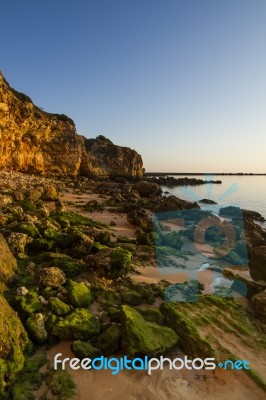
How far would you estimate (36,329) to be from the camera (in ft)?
A: 17.8

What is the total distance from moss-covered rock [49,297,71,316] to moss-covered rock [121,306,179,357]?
1277mm

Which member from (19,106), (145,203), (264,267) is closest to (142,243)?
(264,267)

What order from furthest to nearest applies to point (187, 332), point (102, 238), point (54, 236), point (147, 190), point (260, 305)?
point (147, 190), point (102, 238), point (54, 236), point (260, 305), point (187, 332)

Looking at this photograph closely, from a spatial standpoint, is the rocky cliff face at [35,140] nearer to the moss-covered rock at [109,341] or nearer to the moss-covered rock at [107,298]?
the moss-covered rock at [107,298]

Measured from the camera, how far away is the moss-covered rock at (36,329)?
17.6 ft

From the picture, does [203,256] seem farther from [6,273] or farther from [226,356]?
[6,273]

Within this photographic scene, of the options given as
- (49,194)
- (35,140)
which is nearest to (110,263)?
(49,194)

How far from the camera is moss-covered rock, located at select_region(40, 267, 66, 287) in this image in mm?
7094

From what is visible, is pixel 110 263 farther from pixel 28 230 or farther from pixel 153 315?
pixel 28 230

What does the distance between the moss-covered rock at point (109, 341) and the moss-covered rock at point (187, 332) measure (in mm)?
1466

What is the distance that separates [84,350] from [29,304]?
1.65 m

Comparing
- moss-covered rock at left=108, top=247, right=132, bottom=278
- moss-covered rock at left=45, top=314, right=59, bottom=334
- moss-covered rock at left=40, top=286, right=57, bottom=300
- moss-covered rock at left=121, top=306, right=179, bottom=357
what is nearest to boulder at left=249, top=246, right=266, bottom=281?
moss-covered rock at left=108, top=247, right=132, bottom=278

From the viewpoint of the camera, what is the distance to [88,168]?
5884 centimetres

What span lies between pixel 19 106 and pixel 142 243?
3173cm
